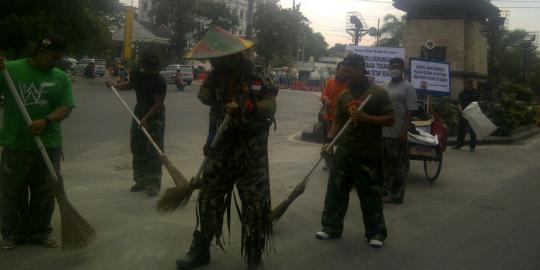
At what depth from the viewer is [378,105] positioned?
5207 millimetres

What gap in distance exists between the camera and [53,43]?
4.48 metres

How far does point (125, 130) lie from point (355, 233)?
8621mm

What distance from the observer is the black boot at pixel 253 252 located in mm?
4305

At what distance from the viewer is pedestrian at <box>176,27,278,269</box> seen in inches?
160

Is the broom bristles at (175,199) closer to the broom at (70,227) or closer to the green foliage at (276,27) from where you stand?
the broom at (70,227)

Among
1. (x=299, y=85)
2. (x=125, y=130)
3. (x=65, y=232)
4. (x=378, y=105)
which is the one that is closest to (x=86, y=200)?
(x=65, y=232)

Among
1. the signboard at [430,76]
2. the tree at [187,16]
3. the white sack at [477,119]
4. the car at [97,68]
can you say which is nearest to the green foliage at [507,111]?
the white sack at [477,119]

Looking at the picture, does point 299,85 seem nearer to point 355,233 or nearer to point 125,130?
point 125,130

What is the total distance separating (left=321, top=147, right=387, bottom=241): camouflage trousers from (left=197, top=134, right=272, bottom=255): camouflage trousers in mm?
1185

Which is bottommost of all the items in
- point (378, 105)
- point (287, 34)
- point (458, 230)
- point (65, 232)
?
point (458, 230)

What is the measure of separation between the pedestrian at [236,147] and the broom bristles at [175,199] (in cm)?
31

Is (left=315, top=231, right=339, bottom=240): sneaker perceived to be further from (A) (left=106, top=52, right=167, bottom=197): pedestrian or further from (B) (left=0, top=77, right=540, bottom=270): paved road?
(A) (left=106, top=52, right=167, bottom=197): pedestrian

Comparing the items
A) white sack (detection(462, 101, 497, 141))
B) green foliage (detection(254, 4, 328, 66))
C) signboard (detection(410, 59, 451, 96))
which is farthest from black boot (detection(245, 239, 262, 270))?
green foliage (detection(254, 4, 328, 66))

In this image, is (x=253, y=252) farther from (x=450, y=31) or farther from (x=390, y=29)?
(x=390, y=29)
